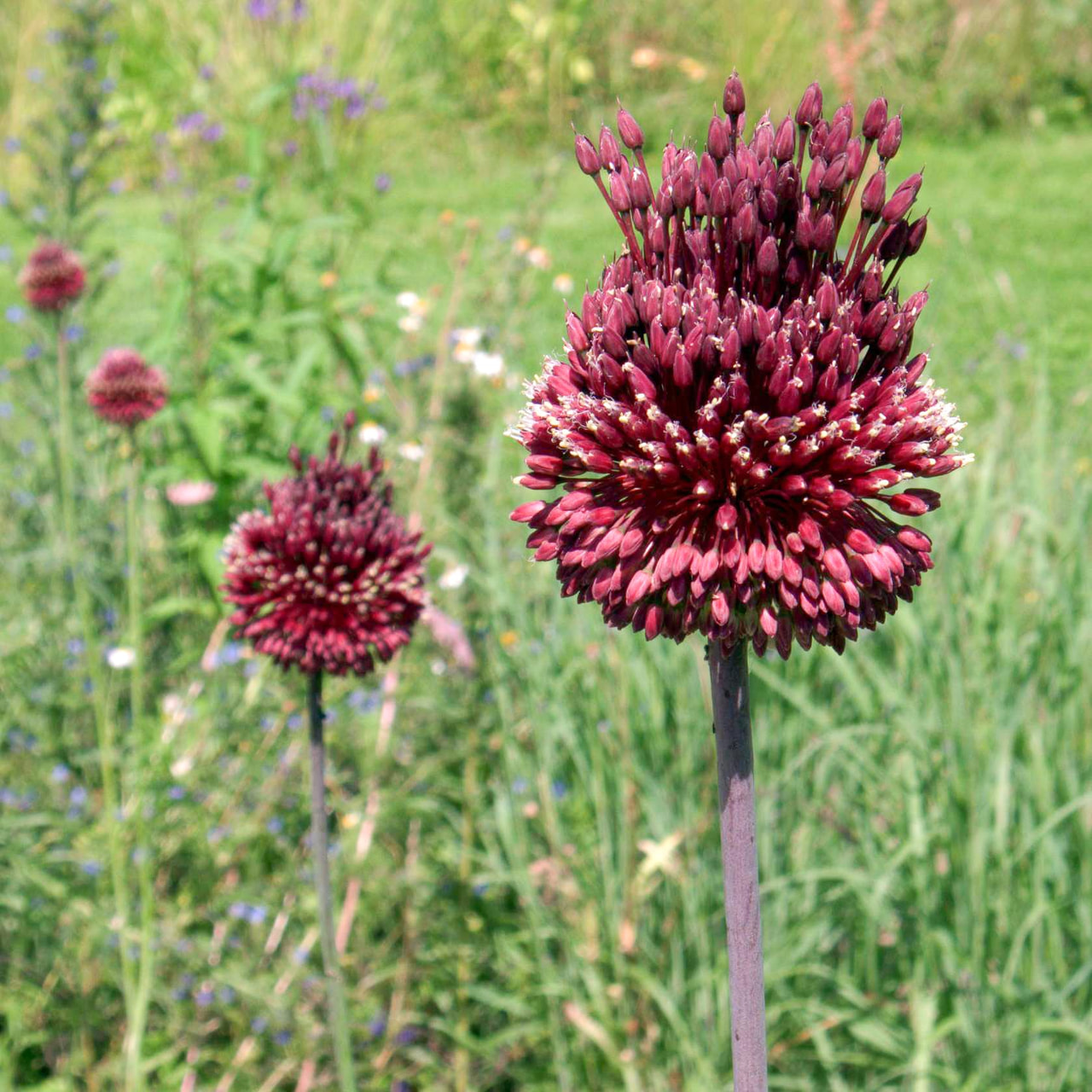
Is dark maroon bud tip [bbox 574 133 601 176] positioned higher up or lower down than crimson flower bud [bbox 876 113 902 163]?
Result: higher up

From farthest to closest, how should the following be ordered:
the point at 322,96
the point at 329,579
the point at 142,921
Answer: the point at 322,96
the point at 142,921
the point at 329,579

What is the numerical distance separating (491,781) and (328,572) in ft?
4.24

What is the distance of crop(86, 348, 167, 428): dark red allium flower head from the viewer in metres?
2.94

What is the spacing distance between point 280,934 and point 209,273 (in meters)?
2.49

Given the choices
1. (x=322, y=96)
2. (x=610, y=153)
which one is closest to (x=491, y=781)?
(x=610, y=153)

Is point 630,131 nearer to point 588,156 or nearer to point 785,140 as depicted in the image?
point 588,156

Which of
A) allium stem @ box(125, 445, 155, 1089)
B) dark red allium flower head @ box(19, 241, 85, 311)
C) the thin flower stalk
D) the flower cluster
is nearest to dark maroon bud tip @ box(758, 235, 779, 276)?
the thin flower stalk

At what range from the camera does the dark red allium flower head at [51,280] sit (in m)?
3.29

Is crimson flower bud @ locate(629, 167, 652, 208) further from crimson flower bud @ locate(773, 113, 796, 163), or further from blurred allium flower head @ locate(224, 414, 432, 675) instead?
blurred allium flower head @ locate(224, 414, 432, 675)

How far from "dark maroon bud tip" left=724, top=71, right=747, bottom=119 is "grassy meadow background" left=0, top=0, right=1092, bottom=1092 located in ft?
1.64

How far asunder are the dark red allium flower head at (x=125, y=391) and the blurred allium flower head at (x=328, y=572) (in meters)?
0.97

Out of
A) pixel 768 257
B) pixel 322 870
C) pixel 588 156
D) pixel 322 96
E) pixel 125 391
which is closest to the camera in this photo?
pixel 768 257

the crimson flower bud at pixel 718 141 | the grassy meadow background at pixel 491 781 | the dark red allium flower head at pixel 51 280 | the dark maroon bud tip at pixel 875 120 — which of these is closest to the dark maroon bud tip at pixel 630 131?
the crimson flower bud at pixel 718 141

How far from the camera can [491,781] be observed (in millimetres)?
3162
